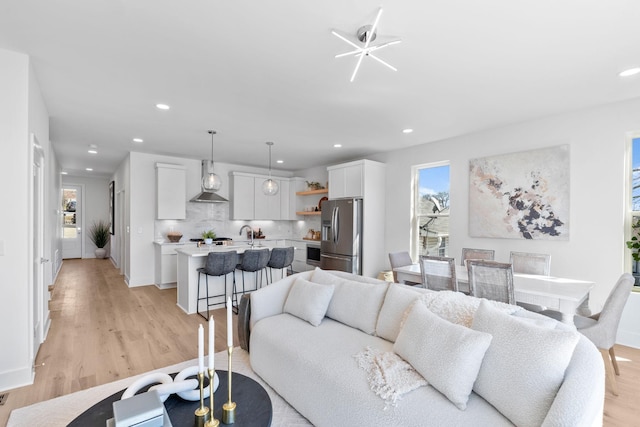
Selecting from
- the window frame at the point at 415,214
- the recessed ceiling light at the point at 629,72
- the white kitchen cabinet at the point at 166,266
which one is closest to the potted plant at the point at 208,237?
the white kitchen cabinet at the point at 166,266

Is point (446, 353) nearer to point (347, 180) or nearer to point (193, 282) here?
point (193, 282)

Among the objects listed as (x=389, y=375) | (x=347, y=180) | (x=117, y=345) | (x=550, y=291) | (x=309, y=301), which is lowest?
(x=117, y=345)

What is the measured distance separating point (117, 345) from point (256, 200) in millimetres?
4301

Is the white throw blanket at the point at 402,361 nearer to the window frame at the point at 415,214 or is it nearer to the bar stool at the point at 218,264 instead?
the bar stool at the point at 218,264

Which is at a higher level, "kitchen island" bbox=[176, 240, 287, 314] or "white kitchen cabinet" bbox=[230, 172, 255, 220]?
"white kitchen cabinet" bbox=[230, 172, 255, 220]

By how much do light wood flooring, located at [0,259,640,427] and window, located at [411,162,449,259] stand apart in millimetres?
2462

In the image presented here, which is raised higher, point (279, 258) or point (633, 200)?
point (633, 200)

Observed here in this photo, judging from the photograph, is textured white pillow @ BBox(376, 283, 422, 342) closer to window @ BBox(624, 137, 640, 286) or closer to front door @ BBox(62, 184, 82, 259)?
window @ BBox(624, 137, 640, 286)

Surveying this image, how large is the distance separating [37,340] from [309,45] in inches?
146

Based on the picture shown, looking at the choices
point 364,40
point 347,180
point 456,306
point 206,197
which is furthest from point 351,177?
point 456,306

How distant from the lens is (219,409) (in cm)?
152

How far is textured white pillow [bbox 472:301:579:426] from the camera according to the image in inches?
52.2

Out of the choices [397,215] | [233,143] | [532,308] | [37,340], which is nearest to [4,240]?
[37,340]

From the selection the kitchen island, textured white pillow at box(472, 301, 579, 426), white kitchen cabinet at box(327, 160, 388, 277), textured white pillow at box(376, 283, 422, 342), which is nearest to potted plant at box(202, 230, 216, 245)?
the kitchen island
